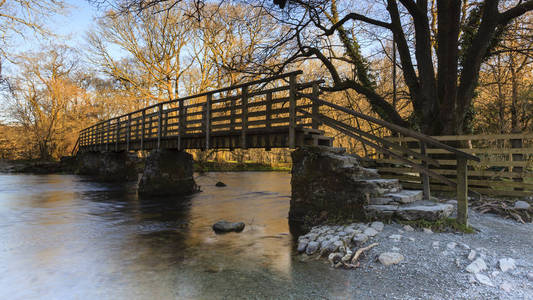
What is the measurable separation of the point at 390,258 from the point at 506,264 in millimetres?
1300

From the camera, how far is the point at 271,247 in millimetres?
6023

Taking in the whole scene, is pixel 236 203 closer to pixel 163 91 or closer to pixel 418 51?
pixel 418 51

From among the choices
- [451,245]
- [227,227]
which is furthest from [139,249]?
[451,245]

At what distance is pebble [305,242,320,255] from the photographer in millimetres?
5152

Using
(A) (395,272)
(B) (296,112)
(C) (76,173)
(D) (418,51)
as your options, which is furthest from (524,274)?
(C) (76,173)

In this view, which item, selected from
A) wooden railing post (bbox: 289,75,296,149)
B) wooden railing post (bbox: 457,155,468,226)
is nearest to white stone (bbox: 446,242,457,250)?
wooden railing post (bbox: 457,155,468,226)

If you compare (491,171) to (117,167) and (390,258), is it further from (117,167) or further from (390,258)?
A: (117,167)

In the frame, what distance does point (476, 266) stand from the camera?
12.4 feet

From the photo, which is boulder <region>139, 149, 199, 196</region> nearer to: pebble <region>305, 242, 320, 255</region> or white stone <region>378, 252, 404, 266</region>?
pebble <region>305, 242, 320, 255</region>

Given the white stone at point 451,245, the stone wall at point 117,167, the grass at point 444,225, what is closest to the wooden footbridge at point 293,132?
the grass at point 444,225

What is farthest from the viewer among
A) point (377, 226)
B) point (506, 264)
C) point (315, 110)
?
point (315, 110)

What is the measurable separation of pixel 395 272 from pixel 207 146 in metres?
7.85

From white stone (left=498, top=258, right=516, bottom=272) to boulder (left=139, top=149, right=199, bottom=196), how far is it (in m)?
12.1

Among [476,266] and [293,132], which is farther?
[293,132]
